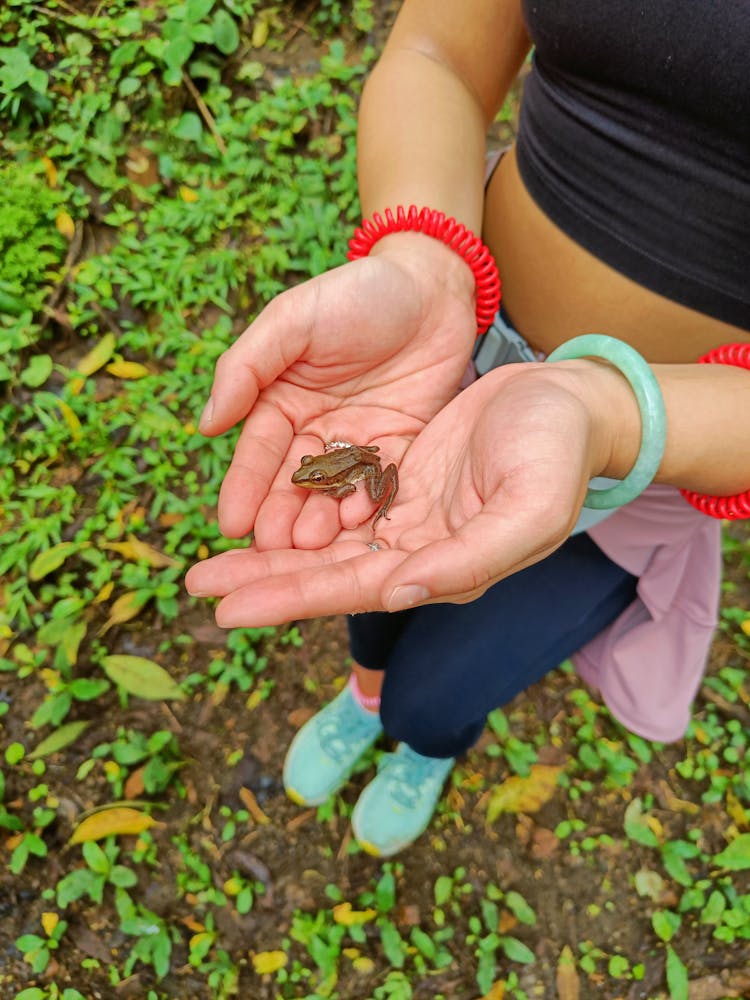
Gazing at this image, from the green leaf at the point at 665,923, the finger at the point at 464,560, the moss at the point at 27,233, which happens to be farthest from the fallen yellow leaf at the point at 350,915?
the moss at the point at 27,233

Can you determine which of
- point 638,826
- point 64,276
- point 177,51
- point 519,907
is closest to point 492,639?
point 519,907

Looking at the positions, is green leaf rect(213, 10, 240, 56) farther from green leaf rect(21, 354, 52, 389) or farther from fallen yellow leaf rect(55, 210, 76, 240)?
green leaf rect(21, 354, 52, 389)

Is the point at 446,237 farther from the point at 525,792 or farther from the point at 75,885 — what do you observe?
the point at 75,885

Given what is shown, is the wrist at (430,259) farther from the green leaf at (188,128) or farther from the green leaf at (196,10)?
the green leaf at (196,10)

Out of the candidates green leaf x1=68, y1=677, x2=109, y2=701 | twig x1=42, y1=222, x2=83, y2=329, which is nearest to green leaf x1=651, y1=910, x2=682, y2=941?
Result: green leaf x1=68, y1=677, x2=109, y2=701

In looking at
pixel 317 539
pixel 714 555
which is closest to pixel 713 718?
pixel 714 555

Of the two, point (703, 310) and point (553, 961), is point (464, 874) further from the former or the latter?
point (703, 310)
